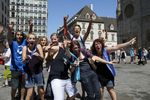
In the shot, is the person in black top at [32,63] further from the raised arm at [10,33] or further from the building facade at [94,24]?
the building facade at [94,24]

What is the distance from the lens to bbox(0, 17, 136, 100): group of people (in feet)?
20.2

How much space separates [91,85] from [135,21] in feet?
144

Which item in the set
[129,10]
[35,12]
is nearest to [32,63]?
[129,10]

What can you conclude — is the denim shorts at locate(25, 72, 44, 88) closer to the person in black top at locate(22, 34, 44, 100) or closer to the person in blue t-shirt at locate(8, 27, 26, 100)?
the person in black top at locate(22, 34, 44, 100)

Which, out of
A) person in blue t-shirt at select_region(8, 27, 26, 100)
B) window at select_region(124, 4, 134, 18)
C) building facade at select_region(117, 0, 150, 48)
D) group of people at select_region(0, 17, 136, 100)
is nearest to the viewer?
group of people at select_region(0, 17, 136, 100)

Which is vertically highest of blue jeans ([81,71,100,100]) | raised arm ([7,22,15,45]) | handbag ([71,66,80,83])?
raised arm ([7,22,15,45])

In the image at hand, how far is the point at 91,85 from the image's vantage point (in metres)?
6.55

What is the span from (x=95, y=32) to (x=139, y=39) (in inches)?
1425

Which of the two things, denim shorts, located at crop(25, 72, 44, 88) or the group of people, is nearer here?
the group of people

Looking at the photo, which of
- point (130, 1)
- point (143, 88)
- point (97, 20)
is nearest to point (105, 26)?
point (97, 20)

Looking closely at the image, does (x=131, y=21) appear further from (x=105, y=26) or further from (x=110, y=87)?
(x=110, y=87)

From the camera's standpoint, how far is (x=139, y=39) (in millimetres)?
47375

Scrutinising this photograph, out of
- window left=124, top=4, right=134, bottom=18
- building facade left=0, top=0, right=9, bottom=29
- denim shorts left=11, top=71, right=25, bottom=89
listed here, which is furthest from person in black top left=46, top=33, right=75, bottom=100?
building facade left=0, top=0, right=9, bottom=29

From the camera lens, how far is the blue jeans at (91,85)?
256 inches
